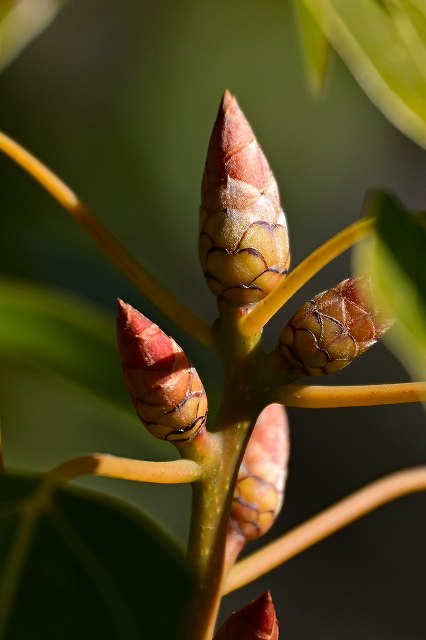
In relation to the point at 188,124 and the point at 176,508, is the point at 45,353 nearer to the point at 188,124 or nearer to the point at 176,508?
the point at 176,508

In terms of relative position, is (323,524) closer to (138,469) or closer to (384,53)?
(138,469)

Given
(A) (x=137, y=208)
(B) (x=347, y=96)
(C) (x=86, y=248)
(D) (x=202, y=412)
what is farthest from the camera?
(B) (x=347, y=96)

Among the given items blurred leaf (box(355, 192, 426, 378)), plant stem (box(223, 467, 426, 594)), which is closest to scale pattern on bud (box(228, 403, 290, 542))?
plant stem (box(223, 467, 426, 594))

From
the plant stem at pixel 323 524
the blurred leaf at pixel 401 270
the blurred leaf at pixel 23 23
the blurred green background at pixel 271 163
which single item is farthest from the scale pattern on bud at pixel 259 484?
the blurred green background at pixel 271 163

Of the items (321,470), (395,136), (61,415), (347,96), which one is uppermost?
(61,415)

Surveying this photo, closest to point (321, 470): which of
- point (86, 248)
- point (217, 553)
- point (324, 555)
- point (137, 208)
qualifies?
point (324, 555)

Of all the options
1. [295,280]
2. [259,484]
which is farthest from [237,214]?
[259,484]
